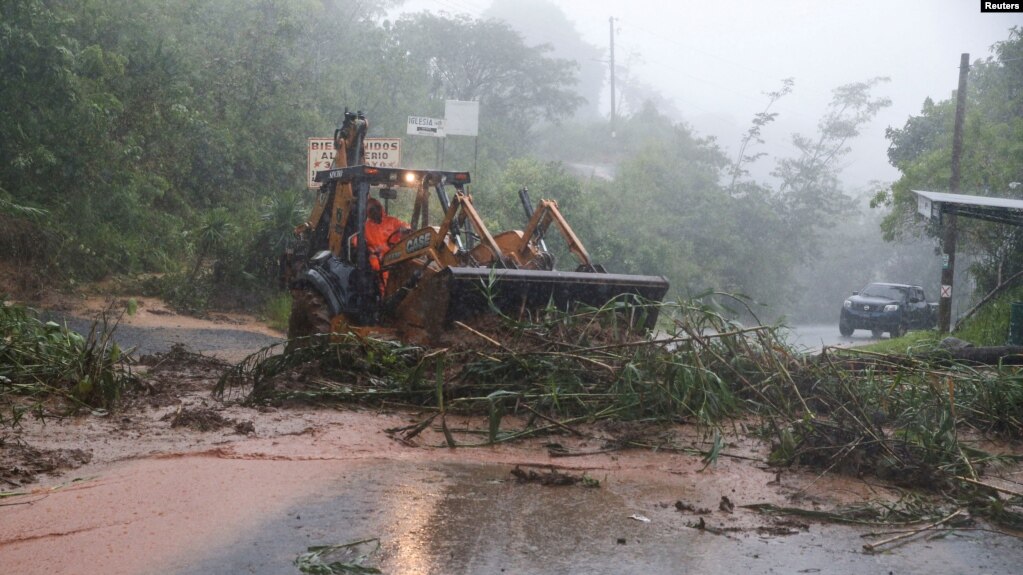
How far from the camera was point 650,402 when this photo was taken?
7.27 m

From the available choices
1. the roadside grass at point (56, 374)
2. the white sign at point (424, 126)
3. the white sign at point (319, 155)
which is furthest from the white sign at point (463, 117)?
the roadside grass at point (56, 374)

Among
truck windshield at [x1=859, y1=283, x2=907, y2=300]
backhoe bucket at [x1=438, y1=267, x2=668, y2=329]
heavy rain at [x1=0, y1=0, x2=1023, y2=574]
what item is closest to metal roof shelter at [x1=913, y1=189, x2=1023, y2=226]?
heavy rain at [x1=0, y1=0, x2=1023, y2=574]

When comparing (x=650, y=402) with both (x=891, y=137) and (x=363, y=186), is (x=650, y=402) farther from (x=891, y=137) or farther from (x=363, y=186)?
(x=891, y=137)

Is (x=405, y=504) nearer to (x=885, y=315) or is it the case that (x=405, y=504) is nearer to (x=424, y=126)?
(x=424, y=126)

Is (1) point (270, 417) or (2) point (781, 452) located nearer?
(2) point (781, 452)

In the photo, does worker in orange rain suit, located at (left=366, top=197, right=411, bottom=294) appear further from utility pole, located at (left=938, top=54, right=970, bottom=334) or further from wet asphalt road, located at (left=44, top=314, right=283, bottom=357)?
utility pole, located at (left=938, top=54, right=970, bottom=334)

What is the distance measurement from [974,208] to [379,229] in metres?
10.7

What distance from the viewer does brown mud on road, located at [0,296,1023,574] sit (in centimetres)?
443

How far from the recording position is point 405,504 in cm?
520

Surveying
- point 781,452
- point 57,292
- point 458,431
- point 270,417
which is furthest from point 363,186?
point 57,292

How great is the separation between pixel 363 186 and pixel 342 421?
14.2 feet

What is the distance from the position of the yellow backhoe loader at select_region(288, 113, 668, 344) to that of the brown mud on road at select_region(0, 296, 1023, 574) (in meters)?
1.94

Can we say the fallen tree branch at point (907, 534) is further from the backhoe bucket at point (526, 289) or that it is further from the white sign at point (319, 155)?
the white sign at point (319, 155)

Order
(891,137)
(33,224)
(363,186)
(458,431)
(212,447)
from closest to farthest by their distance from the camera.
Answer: (212,447) < (458,431) < (363,186) < (33,224) < (891,137)
